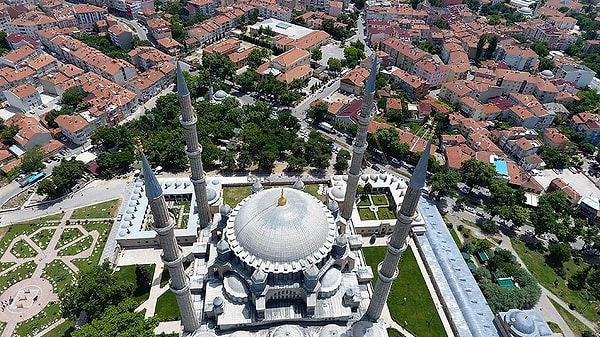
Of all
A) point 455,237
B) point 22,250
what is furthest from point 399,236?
point 22,250

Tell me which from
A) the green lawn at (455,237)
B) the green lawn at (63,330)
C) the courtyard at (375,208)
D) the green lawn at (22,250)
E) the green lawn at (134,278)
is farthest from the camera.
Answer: the courtyard at (375,208)

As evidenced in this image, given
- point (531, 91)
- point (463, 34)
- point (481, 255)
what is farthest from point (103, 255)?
point (463, 34)

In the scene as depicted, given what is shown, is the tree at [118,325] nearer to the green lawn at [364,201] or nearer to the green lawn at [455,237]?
the green lawn at [364,201]

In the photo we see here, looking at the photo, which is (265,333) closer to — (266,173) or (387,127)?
(266,173)

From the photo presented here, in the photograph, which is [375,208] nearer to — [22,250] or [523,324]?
[523,324]

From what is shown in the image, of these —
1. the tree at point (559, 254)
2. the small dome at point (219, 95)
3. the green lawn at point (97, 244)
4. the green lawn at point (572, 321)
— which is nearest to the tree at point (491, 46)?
the tree at point (559, 254)

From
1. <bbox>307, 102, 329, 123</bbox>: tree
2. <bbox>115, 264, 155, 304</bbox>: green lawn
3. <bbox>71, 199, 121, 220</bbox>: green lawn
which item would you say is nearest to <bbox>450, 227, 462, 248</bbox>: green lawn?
<bbox>307, 102, 329, 123</bbox>: tree

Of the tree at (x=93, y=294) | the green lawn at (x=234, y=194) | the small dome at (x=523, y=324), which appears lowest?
the green lawn at (x=234, y=194)
